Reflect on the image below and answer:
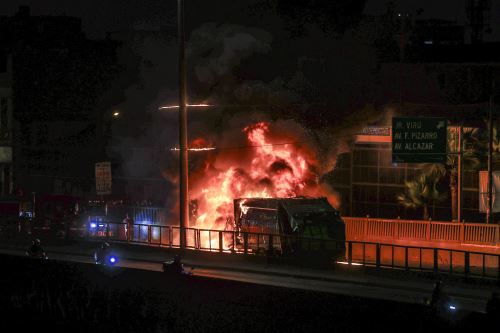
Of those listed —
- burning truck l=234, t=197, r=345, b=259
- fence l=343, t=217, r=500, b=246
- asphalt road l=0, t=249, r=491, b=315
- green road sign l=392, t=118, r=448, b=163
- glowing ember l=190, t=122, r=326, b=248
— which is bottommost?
asphalt road l=0, t=249, r=491, b=315

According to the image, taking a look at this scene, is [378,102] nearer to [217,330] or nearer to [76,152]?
[76,152]

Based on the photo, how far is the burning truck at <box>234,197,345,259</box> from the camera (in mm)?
26391

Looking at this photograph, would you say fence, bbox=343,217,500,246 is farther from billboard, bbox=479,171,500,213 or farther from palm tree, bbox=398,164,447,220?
palm tree, bbox=398,164,447,220

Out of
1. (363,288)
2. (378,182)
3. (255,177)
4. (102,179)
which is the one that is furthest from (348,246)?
(378,182)

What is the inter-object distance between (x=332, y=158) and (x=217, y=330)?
2538cm

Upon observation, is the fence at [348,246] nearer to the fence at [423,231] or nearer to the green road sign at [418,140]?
the fence at [423,231]

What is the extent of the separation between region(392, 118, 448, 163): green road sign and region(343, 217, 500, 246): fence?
9.42ft

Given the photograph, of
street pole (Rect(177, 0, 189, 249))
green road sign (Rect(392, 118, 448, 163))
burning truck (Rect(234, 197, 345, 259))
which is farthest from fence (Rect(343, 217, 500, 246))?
street pole (Rect(177, 0, 189, 249))

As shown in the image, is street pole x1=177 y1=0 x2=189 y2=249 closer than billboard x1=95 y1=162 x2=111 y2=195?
Yes

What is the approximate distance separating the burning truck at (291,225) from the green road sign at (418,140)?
506 cm

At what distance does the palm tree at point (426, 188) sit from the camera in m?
37.2

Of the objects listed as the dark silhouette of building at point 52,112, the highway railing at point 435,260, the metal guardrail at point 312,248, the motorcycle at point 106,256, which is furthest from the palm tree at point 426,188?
the dark silhouette of building at point 52,112

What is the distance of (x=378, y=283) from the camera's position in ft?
75.1

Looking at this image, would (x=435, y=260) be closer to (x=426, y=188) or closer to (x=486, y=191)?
(x=486, y=191)
